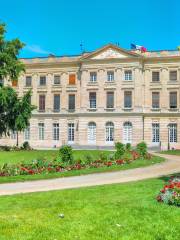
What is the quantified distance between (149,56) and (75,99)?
35.7 feet

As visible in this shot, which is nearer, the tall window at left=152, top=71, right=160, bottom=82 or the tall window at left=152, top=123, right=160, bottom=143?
the tall window at left=152, top=123, right=160, bottom=143

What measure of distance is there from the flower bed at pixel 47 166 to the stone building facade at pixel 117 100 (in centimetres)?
3005

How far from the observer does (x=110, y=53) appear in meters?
53.6

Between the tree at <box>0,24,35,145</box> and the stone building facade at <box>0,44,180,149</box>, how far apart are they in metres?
15.8

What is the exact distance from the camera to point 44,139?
56844mm

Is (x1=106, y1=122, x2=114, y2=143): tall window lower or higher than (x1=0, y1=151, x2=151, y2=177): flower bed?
higher

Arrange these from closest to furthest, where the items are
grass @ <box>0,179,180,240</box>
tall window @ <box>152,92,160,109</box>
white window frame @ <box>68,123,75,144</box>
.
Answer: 1. grass @ <box>0,179,180,240</box>
2. tall window @ <box>152,92,160,109</box>
3. white window frame @ <box>68,123,75,144</box>

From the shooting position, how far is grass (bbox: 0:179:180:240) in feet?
25.5

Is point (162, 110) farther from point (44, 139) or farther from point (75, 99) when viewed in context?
point (44, 139)

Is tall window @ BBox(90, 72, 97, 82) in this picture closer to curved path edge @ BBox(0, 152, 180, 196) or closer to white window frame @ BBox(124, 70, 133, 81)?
white window frame @ BBox(124, 70, 133, 81)

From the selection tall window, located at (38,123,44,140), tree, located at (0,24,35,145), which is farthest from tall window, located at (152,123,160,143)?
tree, located at (0,24,35,145)

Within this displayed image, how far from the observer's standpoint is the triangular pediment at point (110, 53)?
52.9m

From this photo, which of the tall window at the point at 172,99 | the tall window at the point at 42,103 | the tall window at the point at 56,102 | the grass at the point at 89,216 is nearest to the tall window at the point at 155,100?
the tall window at the point at 172,99

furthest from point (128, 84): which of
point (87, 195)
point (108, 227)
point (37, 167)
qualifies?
point (108, 227)
